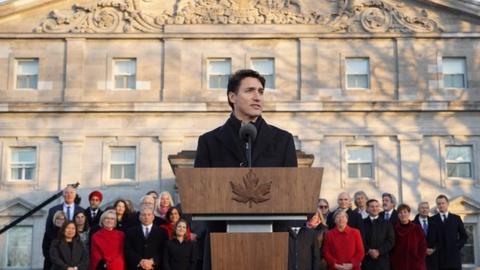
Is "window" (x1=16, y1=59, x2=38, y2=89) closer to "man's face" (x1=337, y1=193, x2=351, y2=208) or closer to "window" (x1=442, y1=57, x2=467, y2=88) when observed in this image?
→ "window" (x1=442, y1=57, x2=467, y2=88)

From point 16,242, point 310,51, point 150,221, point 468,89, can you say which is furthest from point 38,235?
point 468,89

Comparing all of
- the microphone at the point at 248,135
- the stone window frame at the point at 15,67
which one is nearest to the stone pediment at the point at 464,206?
the stone window frame at the point at 15,67

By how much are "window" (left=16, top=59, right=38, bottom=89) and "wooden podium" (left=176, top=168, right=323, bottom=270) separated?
23.9m

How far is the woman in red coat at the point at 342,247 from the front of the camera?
11.7 meters

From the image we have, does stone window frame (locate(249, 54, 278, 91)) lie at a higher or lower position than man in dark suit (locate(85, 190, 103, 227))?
higher

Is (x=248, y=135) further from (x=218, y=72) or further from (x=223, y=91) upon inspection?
(x=218, y=72)

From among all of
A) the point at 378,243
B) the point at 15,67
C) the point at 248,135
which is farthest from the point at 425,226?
the point at 15,67

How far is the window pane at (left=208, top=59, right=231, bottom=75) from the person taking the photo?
26.3m

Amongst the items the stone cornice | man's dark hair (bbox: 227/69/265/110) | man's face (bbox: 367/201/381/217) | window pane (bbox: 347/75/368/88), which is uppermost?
window pane (bbox: 347/75/368/88)

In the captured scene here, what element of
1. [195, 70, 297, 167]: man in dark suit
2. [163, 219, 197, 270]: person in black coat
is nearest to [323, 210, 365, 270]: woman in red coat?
[163, 219, 197, 270]: person in black coat

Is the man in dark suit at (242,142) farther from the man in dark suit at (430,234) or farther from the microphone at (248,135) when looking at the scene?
the man in dark suit at (430,234)

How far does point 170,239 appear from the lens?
38.9 feet

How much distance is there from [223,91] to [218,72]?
2.80ft

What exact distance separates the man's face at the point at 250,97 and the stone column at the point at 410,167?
71.1 ft
